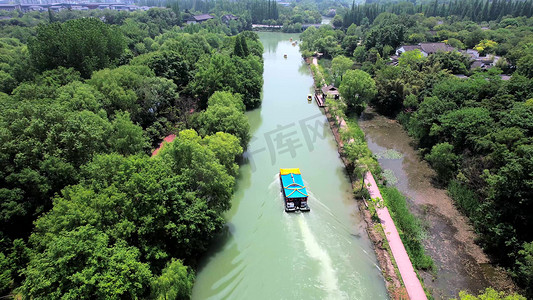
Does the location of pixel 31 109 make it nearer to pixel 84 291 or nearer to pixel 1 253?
pixel 1 253

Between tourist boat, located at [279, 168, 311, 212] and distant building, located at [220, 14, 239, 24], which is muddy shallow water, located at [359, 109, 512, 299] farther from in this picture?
distant building, located at [220, 14, 239, 24]

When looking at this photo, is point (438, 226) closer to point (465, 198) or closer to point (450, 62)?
point (465, 198)

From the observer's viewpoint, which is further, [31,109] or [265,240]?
[265,240]

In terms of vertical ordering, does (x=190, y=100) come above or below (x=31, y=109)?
below

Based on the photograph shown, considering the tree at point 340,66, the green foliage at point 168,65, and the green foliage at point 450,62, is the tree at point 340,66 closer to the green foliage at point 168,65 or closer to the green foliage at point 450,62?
the green foliage at point 450,62

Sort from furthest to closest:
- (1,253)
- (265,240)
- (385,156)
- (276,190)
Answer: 1. (385,156)
2. (276,190)
3. (265,240)
4. (1,253)

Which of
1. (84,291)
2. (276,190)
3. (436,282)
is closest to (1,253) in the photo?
(84,291)

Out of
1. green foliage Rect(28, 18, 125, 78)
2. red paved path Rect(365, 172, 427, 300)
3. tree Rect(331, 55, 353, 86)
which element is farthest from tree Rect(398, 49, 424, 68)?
green foliage Rect(28, 18, 125, 78)

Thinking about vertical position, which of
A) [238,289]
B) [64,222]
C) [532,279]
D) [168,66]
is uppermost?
[168,66]
